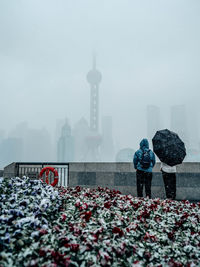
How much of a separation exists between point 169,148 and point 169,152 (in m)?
0.12

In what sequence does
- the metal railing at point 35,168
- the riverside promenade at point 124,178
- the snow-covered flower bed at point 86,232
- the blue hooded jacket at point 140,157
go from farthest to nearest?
the metal railing at point 35,168
the riverside promenade at point 124,178
the blue hooded jacket at point 140,157
the snow-covered flower bed at point 86,232

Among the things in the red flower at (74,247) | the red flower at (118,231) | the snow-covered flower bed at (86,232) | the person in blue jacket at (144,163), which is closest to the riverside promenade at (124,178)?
the person in blue jacket at (144,163)

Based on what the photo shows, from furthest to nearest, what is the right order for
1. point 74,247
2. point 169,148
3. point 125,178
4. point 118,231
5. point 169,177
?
point 125,178, point 169,177, point 169,148, point 118,231, point 74,247

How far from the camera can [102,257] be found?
10.4 ft

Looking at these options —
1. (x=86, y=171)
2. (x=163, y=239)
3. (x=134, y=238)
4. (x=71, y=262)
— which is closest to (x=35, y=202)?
(x=71, y=262)

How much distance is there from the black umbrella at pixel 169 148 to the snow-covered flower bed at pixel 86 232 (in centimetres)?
167

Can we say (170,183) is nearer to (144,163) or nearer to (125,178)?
(144,163)

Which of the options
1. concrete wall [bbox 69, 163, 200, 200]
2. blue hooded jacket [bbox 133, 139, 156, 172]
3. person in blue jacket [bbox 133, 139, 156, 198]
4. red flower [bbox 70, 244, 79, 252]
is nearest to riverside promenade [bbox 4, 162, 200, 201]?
concrete wall [bbox 69, 163, 200, 200]

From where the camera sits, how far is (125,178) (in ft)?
29.8

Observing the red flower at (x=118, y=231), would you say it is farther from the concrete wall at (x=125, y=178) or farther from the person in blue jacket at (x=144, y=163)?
the concrete wall at (x=125, y=178)

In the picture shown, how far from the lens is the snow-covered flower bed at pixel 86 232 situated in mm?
3146

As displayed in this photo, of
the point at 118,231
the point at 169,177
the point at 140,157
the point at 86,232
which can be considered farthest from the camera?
the point at 169,177

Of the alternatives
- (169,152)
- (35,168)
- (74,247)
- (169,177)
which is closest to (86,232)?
(74,247)

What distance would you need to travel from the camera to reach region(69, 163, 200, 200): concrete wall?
8.69 meters
